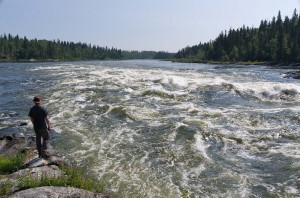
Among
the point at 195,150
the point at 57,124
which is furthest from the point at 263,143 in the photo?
the point at 57,124

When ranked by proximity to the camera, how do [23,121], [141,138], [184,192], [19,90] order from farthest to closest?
[19,90]
[23,121]
[141,138]
[184,192]

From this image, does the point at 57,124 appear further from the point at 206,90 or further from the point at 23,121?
the point at 206,90

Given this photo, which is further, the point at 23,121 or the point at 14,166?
the point at 23,121

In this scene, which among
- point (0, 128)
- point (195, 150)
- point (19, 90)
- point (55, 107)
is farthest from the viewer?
point (19, 90)

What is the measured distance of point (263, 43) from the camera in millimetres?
129000

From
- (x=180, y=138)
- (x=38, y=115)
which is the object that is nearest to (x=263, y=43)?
(x=180, y=138)

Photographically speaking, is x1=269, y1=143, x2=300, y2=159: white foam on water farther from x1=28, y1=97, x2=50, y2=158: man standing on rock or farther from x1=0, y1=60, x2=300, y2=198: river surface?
x1=28, y1=97, x2=50, y2=158: man standing on rock

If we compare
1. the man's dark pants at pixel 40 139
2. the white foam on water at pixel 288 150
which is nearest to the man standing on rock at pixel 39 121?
the man's dark pants at pixel 40 139

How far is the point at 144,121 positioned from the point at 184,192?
34.8 feet

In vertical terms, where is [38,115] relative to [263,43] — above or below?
below

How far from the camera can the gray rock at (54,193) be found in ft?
32.5

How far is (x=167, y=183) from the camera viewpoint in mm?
12891

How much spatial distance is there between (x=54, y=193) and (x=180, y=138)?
942cm

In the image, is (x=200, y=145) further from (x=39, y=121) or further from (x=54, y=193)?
(x=54, y=193)
